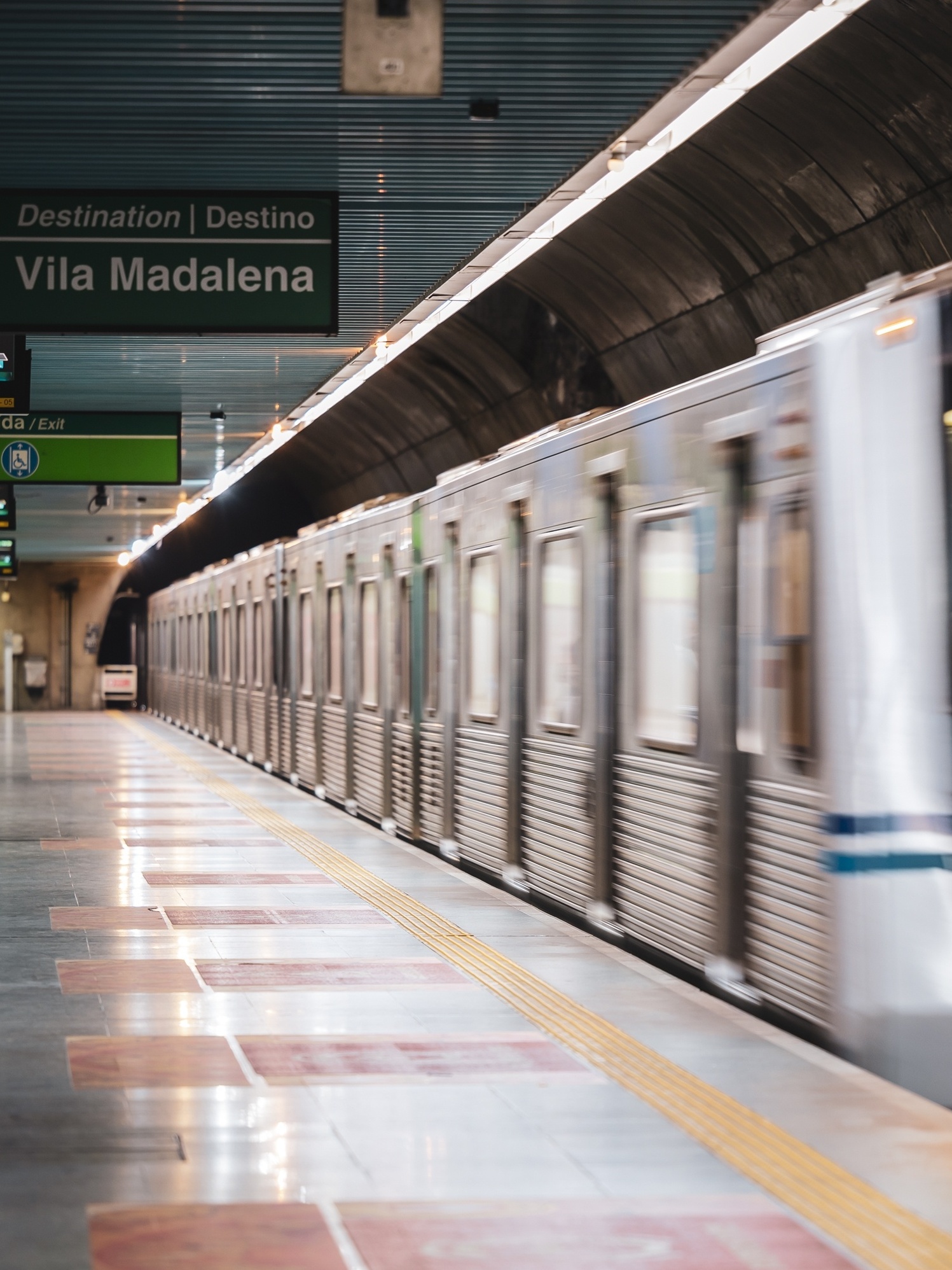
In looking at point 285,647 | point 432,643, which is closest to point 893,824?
point 432,643

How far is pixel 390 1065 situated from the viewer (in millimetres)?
6266

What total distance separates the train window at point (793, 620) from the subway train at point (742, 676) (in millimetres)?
17

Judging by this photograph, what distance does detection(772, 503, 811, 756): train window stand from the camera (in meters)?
6.61

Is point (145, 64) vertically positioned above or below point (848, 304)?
above

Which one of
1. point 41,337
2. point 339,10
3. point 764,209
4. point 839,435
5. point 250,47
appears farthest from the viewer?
point 41,337

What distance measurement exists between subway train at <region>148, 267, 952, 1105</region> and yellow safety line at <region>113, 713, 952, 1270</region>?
66 centimetres

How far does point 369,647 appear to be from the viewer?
1598cm

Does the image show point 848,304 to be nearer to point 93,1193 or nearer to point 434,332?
point 93,1193

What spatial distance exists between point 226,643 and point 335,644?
10772 millimetres

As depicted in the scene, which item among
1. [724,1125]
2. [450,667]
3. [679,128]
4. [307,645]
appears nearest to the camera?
[724,1125]

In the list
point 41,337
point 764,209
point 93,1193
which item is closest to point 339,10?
point 93,1193

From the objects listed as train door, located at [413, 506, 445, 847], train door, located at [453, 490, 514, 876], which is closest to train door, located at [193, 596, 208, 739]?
train door, located at [413, 506, 445, 847]

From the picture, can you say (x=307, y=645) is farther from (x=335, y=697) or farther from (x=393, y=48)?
(x=393, y=48)

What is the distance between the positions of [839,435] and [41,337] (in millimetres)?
9909
